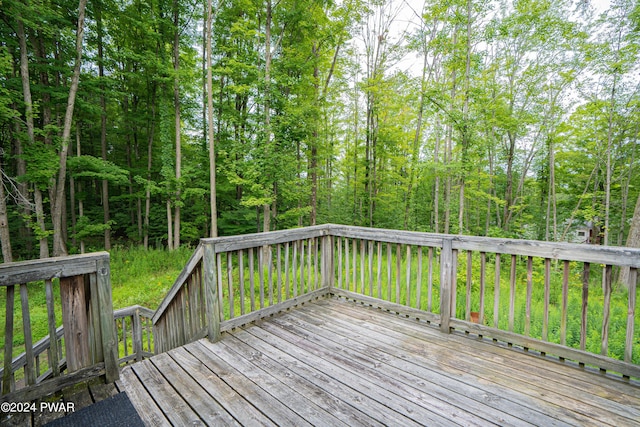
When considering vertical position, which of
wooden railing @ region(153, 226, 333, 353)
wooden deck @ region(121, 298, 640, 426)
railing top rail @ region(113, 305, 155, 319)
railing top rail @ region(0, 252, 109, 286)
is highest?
railing top rail @ region(0, 252, 109, 286)

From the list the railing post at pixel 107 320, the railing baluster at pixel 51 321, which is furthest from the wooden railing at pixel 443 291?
the railing baluster at pixel 51 321

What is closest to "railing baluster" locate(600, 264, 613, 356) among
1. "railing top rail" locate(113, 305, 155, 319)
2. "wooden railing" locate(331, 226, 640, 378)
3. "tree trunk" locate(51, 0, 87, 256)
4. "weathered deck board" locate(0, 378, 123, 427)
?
"wooden railing" locate(331, 226, 640, 378)

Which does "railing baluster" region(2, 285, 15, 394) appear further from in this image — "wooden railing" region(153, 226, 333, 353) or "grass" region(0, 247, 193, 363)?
"grass" region(0, 247, 193, 363)

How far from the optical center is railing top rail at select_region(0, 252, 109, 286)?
5.40 feet

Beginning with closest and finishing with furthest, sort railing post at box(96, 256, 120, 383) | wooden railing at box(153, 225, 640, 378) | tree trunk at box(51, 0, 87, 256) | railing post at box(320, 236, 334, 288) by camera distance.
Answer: railing post at box(96, 256, 120, 383) → wooden railing at box(153, 225, 640, 378) → railing post at box(320, 236, 334, 288) → tree trunk at box(51, 0, 87, 256)

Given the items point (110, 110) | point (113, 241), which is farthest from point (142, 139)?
point (113, 241)

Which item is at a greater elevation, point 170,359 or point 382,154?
point 382,154

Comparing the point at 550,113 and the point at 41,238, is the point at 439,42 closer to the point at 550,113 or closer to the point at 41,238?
the point at 550,113

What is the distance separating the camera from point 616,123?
412 inches

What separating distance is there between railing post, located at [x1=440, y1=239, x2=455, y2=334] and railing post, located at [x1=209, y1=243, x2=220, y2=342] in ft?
7.45

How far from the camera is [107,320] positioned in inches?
79.1

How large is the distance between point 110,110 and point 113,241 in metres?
6.48

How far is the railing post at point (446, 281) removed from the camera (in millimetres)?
2805

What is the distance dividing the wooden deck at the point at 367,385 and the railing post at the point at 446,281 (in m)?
0.16
